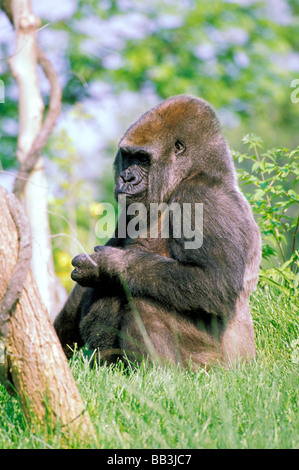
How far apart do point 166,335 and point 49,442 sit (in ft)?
5.79

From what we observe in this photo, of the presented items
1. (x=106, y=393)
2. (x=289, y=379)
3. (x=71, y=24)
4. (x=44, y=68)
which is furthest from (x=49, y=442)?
(x=71, y=24)

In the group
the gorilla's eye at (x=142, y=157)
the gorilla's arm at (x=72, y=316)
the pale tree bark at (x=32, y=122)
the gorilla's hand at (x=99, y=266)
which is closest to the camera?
the gorilla's hand at (x=99, y=266)

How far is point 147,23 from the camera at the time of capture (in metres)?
15.5

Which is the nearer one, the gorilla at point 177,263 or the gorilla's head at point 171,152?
the gorilla at point 177,263

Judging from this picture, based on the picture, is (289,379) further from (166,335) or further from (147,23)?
(147,23)

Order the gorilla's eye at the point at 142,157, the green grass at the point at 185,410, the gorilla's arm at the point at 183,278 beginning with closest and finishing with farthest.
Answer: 1. the green grass at the point at 185,410
2. the gorilla's arm at the point at 183,278
3. the gorilla's eye at the point at 142,157

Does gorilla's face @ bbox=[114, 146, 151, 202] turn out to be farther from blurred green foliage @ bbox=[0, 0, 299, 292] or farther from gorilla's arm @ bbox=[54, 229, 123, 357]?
blurred green foliage @ bbox=[0, 0, 299, 292]

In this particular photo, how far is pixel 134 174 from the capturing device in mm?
4543

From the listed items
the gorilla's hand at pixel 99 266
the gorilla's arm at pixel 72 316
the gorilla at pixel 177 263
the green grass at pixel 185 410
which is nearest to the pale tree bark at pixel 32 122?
the gorilla's arm at pixel 72 316

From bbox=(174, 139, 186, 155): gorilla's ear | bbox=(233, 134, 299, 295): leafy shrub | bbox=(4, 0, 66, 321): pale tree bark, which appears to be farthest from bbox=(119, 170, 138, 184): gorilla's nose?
bbox=(4, 0, 66, 321): pale tree bark

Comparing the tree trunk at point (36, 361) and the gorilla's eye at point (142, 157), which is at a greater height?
the gorilla's eye at point (142, 157)

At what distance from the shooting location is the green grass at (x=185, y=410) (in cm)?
249

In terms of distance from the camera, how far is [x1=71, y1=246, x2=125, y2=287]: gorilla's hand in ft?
13.9

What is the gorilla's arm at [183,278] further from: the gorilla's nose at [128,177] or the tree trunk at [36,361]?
the tree trunk at [36,361]
